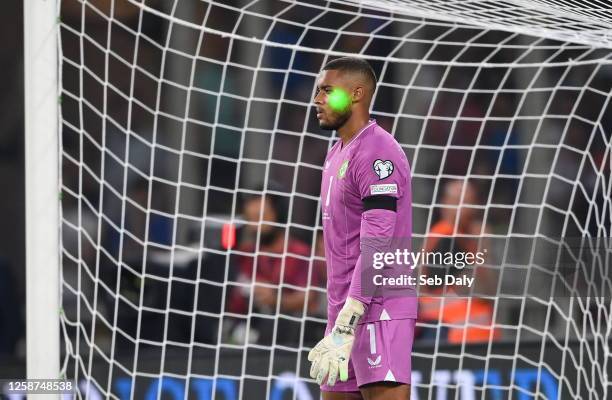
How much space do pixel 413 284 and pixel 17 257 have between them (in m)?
3.89

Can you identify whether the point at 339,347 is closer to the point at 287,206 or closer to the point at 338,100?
the point at 338,100

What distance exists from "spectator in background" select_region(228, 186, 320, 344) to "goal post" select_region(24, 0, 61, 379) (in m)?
1.66

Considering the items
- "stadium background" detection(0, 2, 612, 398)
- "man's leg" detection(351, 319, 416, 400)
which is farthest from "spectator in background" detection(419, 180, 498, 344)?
"man's leg" detection(351, 319, 416, 400)

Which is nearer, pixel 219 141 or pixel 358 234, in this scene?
pixel 358 234

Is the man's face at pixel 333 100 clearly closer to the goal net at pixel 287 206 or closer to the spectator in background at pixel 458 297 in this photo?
the goal net at pixel 287 206

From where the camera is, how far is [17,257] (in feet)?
23.1

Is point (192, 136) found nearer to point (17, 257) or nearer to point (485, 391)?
point (17, 257)

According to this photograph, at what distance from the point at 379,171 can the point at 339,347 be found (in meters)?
0.55

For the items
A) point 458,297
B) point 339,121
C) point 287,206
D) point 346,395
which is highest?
point 287,206

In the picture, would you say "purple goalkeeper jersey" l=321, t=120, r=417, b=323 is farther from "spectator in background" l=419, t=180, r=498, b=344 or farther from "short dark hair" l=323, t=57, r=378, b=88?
"spectator in background" l=419, t=180, r=498, b=344

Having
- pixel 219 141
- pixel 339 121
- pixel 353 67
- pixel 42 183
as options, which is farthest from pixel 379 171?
pixel 219 141

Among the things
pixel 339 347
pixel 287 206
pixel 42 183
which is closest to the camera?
pixel 339 347

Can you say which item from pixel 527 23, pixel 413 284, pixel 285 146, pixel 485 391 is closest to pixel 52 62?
pixel 413 284

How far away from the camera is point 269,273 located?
587 centimetres
